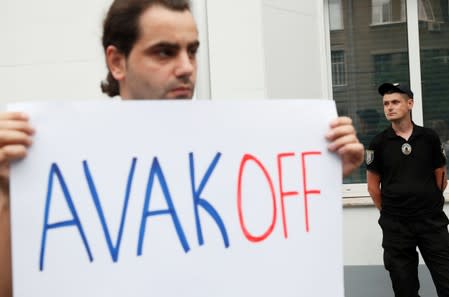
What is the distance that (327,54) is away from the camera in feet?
24.9

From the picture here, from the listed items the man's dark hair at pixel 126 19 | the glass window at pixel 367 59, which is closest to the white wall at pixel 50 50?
the glass window at pixel 367 59

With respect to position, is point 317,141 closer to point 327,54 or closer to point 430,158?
point 430,158

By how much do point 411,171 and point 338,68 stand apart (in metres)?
1.86

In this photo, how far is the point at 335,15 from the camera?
7703 millimetres

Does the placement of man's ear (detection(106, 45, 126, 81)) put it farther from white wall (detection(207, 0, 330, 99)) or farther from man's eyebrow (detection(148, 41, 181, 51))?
white wall (detection(207, 0, 330, 99))

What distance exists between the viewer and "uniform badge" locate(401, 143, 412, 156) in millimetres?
6098

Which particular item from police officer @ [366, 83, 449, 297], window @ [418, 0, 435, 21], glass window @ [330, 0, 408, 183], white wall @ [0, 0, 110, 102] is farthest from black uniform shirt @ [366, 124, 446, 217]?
white wall @ [0, 0, 110, 102]

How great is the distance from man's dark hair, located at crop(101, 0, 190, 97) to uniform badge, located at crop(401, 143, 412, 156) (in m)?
4.63

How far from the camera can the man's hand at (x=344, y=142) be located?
63.3 inches

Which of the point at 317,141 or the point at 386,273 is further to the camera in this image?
the point at 386,273

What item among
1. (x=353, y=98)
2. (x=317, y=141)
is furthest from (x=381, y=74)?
(x=317, y=141)

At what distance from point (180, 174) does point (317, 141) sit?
0.28 metres

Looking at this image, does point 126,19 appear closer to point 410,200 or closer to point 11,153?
point 11,153

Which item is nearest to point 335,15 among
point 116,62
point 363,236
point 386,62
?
point 386,62
